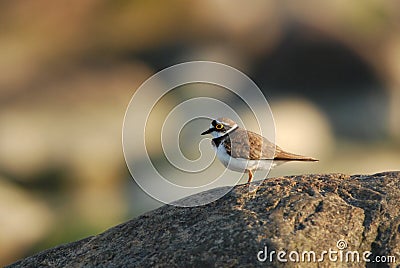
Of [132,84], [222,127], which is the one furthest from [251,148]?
[132,84]

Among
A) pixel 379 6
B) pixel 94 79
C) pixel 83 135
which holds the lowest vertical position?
pixel 83 135

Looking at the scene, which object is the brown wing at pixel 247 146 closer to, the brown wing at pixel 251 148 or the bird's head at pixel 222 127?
the brown wing at pixel 251 148

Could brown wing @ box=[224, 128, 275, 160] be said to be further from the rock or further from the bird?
the rock

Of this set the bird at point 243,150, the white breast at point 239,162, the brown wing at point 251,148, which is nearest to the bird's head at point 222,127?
the bird at point 243,150

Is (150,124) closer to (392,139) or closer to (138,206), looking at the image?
(138,206)

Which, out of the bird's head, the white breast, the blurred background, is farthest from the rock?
the blurred background

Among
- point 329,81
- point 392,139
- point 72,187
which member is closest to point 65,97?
point 72,187
